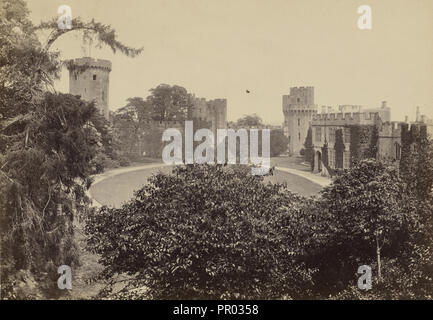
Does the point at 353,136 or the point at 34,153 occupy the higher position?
the point at 353,136

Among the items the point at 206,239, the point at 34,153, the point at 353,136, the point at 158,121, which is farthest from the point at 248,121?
the point at 34,153

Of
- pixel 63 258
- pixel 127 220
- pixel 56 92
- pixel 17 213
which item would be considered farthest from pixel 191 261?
pixel 56 92

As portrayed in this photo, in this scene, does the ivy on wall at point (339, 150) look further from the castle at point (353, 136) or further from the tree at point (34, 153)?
the tree at point (34, 153)

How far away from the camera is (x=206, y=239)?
39.1 feet

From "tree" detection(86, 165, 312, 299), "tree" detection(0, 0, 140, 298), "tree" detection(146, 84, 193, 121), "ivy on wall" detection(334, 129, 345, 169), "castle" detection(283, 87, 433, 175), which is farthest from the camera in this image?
"ivy on wall" detection(334, 129, 345, 169)

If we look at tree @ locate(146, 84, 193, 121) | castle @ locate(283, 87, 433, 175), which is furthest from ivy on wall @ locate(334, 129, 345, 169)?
tree @ locate(146, 84, 193, 121)

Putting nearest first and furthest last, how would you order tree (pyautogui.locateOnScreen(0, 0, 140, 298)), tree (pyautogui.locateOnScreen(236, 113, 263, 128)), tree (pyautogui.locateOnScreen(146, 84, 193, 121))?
tree (pyautogui.locateOnScreen(0, 0, 140, 298)), tree (pyautogui.locateOnScreen(146, 84, 193, 121)), tree (pyautogui.locateOnScreen(236, 113, 263, 128))

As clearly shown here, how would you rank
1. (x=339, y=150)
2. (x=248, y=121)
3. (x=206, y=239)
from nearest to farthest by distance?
(x=206, y=239) < (x=339, y=150) < (x=248, y=121)

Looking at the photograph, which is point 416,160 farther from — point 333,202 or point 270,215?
point 270,215

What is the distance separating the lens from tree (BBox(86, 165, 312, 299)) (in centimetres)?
1201

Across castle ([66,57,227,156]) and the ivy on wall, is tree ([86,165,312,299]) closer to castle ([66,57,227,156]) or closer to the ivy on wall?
castle ([66,57,227,156])

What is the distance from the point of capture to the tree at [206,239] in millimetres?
12008

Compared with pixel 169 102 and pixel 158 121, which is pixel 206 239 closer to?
pixel 169 102
